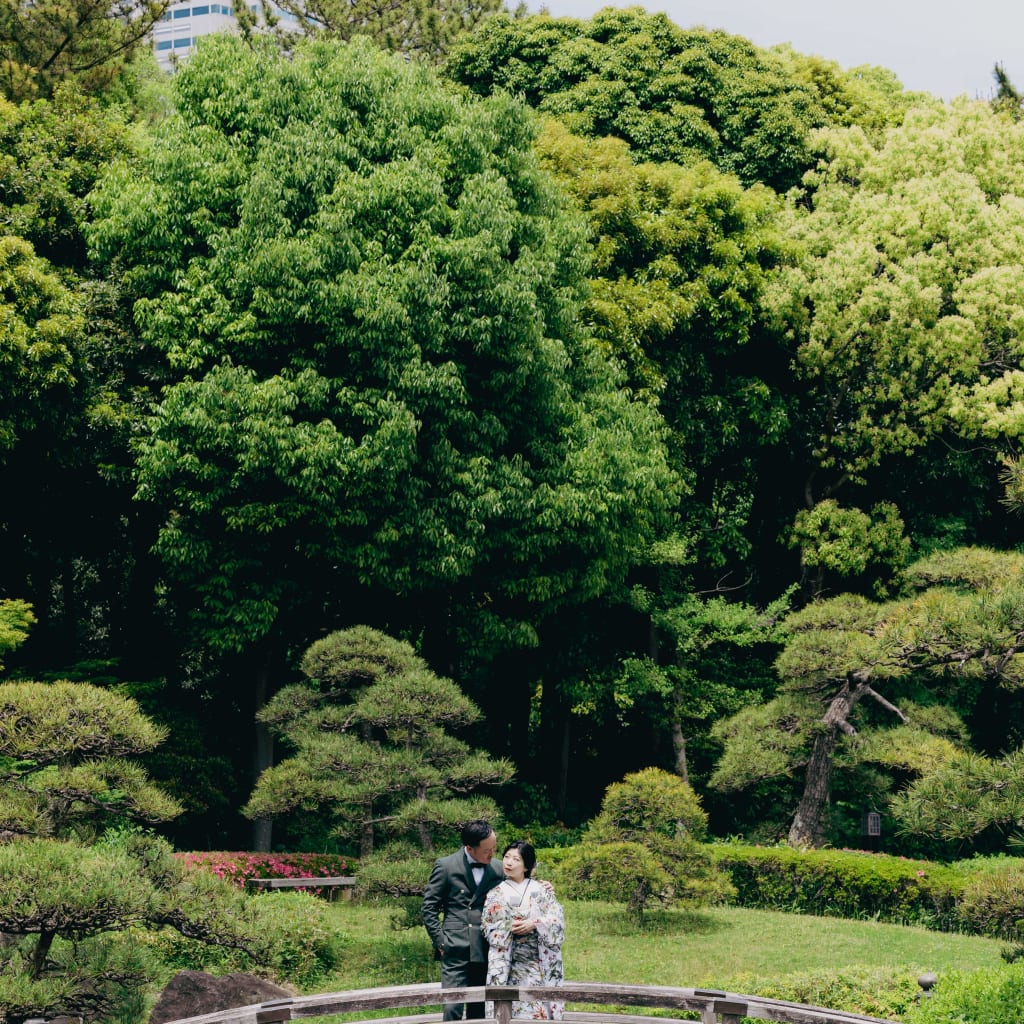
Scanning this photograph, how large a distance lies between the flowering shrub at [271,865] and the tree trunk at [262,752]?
2721 millimetres

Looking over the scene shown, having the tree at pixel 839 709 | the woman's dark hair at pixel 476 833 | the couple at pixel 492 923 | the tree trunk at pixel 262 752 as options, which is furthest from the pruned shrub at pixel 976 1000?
the tree trunk at pixel 262 752

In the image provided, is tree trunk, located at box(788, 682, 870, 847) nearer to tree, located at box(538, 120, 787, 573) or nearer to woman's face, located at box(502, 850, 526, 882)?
tree, located at box(538, 120, 787, 573)

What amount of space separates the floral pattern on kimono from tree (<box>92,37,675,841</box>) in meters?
9.94

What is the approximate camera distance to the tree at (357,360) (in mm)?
17016

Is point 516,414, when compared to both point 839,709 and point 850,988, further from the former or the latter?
point 850,988

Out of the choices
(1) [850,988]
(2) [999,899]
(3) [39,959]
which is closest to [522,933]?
(3) [39,959]

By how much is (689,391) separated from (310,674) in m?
11.3

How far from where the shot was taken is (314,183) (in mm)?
17656

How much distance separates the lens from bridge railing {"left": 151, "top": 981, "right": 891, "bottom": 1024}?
618 cm

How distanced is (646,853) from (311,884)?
4.04 metres

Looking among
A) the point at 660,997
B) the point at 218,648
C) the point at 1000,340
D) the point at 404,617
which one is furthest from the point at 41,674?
the point at 1000,340

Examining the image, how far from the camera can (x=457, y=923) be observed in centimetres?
770

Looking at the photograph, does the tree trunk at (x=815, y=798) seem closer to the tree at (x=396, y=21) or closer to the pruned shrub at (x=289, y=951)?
the pruned shrub at (x=289, y=951)

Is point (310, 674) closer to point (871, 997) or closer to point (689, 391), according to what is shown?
point (871, 997)
